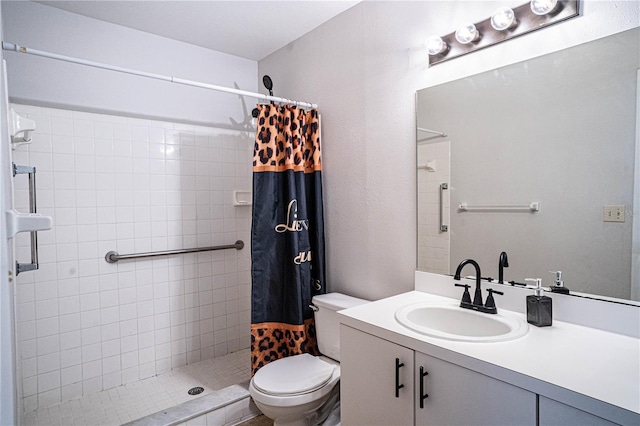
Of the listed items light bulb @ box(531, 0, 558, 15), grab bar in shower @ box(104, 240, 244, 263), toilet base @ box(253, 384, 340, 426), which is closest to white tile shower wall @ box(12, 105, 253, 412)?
grab bar in shower @ box(104, 240, 244, 263)

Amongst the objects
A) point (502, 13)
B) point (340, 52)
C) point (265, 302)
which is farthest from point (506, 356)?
point (340, 52)

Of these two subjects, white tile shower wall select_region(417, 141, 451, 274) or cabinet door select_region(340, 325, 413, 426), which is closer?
cabinet door select_region(340, 325, 413, 426)

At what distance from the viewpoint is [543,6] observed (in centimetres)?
141

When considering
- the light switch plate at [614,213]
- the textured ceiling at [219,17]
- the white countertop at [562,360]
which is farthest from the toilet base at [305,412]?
the textured ceiling at [219,17]

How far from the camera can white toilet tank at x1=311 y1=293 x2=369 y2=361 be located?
2117 mm

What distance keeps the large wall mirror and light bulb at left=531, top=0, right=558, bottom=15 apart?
167 mm

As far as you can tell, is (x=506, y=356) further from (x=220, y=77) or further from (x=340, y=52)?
(x=220, y=77)

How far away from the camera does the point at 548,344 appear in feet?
3.90

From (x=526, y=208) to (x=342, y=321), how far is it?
2.92 ft

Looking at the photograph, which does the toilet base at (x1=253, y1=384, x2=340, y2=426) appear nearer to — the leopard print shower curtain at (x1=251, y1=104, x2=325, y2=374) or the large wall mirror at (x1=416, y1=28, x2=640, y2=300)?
the leopard print shower curtain at (x1=251, y1=104, x2=325, y2=374)

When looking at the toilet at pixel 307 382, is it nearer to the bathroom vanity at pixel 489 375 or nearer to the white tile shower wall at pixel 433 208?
the bathroom vanity at pixel 489 375

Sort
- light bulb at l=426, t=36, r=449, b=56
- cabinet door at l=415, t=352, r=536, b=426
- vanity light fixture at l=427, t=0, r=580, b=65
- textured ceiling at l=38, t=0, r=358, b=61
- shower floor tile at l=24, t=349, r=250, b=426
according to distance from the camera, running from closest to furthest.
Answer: cabinet door at l=415, t=352, r=536, b=426, vanity light fixture at l=427, t=0, r=580, b=65, light bulb at l=426, t=36, r=449, b=56, shower floor tile at l=24, t=349, r=250, b=426, textured ceiling at l=38, t=0, r=358, b=61

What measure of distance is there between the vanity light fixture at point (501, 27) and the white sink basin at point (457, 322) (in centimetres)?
114

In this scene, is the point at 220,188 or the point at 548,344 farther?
the point at 220,188
